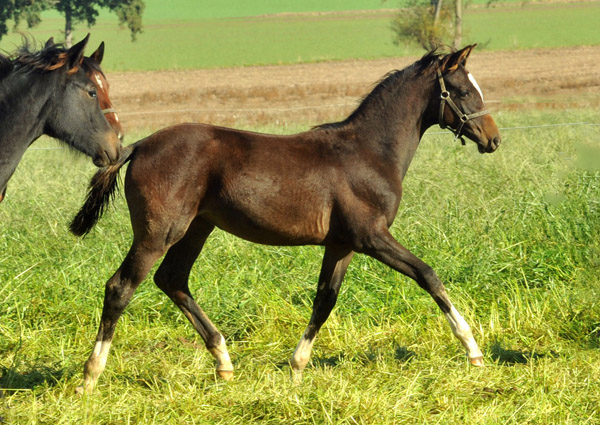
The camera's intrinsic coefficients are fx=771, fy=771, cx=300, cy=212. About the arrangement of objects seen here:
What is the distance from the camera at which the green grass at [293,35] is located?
160 feet

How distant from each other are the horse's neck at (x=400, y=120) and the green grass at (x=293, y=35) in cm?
3801

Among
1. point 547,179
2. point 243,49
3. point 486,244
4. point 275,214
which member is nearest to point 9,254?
point 275,214

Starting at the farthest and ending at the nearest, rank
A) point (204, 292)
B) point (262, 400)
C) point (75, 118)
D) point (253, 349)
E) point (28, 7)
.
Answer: point (28, 7) → point (204, 292) → point (253, 349) → point (75, 118) → point (262, 400)

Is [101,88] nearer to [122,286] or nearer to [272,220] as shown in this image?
[122,286]

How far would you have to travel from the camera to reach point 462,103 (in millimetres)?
5383

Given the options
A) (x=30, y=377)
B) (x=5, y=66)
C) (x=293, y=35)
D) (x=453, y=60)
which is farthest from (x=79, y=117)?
(x=293, y=35)

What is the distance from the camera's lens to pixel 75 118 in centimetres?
471

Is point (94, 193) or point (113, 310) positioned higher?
point (94, 193)

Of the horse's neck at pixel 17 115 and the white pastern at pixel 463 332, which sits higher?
the horse's neck at pixel 17 115

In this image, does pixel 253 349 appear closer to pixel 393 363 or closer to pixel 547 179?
pixel 393 363

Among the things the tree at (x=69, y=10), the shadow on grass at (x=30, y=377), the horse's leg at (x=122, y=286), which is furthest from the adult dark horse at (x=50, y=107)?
the tree at (x=69, y=10)

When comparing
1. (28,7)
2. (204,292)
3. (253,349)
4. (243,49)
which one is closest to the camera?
(253,349)

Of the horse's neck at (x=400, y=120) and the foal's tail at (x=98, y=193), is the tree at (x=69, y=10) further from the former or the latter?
the horse's neck at (x=400, y=120)

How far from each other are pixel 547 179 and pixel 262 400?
517 cm
